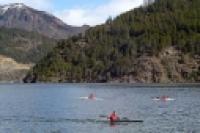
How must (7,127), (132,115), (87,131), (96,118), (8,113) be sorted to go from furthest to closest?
(8,113), (132,115), (96,118), (7,127), (87,131)

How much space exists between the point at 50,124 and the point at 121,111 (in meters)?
27.4

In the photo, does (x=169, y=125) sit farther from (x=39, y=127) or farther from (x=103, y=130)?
(x=39, y=127)

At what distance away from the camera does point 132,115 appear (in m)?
96.4

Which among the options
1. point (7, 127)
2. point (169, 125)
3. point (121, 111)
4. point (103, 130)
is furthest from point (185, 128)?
point (121, 111)

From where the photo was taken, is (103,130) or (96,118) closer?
(103,130)

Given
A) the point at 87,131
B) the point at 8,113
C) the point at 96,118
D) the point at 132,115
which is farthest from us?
the point at 8,113

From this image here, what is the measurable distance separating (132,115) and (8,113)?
73.2ft

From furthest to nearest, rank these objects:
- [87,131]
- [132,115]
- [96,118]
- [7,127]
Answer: [132,115] → [96,118] → [7,127] → [87,131]

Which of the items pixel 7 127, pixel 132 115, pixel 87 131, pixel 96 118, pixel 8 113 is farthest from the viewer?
pixel 8 113

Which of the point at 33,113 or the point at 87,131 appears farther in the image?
the point at 33,113

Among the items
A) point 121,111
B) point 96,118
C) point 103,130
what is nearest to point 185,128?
point 103,130

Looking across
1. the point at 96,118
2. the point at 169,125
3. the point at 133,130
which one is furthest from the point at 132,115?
the point at 133,130

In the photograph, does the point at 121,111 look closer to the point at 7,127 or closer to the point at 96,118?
the point at 96,118

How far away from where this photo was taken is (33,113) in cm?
10325
